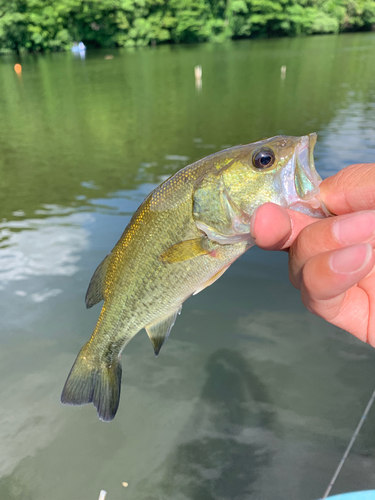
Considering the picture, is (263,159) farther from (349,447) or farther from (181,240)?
(349,447)

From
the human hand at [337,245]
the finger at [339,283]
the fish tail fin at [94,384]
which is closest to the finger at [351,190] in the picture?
the human hand at [337,245]

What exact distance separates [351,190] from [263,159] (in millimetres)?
496

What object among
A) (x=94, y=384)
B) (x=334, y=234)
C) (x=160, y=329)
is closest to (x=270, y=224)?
(x=334, y=234)

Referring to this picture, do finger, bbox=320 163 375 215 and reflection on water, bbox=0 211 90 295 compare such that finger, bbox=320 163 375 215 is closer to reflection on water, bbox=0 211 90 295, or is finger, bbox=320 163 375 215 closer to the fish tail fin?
the fish tail fin

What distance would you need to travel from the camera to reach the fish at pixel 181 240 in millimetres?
1883

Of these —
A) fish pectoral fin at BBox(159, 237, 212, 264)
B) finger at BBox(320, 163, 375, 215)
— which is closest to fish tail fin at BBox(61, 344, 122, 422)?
fish pectoral fin at BBox(159, 237, 212, 264)

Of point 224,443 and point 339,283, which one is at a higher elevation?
point 339,283

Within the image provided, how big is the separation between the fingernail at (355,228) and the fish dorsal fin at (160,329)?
1195 mm

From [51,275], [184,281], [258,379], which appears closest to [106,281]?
[184,281]

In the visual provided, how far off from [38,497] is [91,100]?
23826mm

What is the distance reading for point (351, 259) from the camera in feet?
4.87

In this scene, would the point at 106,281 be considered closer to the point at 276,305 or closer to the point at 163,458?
the point at 163,458

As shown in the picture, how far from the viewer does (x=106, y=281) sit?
2438mm

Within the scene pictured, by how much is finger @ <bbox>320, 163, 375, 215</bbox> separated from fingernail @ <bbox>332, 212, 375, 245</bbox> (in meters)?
0.35
